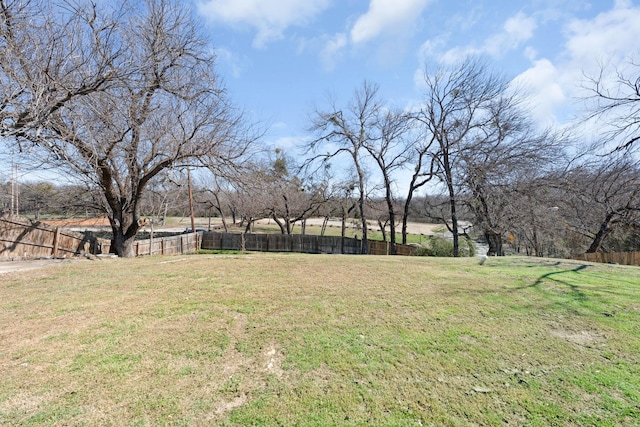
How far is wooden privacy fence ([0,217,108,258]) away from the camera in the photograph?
8781 millimetres

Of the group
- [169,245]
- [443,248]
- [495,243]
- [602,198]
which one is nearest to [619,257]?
[602,198]

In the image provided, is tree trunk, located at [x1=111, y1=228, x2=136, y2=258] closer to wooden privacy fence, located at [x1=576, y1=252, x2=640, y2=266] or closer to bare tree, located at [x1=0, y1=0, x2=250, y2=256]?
bare tree, located at [x1=0, y1=0, x2=250, y2=256]

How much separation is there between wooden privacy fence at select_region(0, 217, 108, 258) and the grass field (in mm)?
5532

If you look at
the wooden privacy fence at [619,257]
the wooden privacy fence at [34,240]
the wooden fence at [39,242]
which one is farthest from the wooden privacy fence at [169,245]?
the wooden privacy fence at [619,257]

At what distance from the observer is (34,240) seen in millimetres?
9555

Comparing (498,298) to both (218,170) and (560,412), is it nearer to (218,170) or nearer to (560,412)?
(560,412)

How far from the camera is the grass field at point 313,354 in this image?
2.05 metres

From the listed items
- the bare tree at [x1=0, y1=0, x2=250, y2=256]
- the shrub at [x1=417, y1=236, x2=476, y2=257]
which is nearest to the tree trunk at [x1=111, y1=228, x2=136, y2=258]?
the bare tree at [x1=0, y1=0, x2=250, y2=256]

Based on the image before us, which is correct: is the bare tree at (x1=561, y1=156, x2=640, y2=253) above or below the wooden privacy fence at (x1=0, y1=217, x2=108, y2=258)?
above

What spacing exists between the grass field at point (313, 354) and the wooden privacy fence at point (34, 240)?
553 centimetres

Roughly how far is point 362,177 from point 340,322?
53.0 ft

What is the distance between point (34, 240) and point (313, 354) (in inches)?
434

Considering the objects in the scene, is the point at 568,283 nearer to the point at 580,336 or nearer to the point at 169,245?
the point at 580,336

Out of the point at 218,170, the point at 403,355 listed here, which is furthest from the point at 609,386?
the point at 218,170
